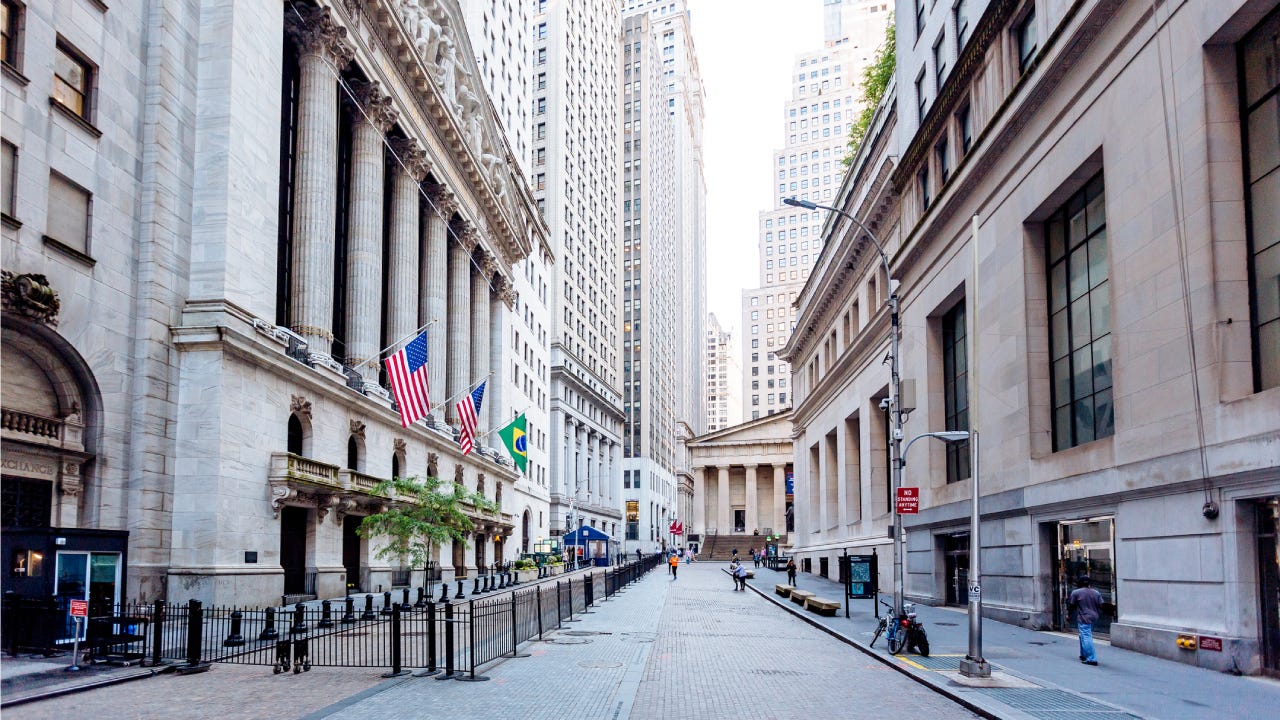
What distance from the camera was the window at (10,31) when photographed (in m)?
21.7

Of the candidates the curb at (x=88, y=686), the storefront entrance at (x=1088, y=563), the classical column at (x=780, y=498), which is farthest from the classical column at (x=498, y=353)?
the classical column at (x=780, y=498)

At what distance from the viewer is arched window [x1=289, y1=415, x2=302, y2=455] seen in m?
34.2

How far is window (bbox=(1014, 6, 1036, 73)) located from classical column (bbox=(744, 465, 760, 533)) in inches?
4205

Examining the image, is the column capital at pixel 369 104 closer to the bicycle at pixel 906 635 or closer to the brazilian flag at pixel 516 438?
the brazilian flag at pixel 516 438

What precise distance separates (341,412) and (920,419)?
22219mm

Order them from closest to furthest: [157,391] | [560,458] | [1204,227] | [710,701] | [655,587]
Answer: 1. [710,701]
2. [1204,227]
3. [157,391]
4. [655,587]
5. [560,458]

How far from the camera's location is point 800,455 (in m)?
78.4

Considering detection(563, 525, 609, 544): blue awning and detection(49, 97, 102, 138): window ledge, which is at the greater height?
detection(49, 97, 102, 138): window ledge

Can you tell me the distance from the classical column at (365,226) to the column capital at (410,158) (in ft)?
10.8

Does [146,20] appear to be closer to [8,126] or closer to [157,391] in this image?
[8,126]

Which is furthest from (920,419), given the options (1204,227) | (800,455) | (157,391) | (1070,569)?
(800,455)

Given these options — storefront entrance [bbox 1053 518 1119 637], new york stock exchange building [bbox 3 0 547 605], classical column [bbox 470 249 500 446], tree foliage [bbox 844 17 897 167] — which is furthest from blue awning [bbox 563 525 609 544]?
storefront entrance [bbox 1053 518 1119 637]

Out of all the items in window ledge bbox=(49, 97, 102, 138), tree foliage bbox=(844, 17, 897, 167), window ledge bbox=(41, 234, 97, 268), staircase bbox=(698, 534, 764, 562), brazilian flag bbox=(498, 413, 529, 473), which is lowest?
staircase bbox=(698, 534, 764, 562)

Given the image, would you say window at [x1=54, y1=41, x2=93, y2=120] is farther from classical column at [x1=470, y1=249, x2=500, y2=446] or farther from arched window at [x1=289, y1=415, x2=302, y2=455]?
classical column at [x1=470, y1=249, x2=500, y2=446]
